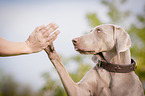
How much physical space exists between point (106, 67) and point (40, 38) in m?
0.67

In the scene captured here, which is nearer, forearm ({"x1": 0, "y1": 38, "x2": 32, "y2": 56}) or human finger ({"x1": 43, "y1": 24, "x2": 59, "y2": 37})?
forearm ({"x1": 0, "y1": 38, "x2": 32, "y2": 56})

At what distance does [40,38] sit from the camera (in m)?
1.59

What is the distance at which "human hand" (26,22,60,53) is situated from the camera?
1584 millimetres

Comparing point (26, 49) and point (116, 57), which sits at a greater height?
point (26, 49)

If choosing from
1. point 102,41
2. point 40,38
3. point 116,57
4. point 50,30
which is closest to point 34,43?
point 40,38

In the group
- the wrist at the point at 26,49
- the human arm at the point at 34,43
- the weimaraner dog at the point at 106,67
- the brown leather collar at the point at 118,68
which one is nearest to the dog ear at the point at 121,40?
the weimaraner dog at the point at 106,67

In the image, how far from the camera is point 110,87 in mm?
1646

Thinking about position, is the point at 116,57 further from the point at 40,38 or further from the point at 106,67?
the point at 40,38

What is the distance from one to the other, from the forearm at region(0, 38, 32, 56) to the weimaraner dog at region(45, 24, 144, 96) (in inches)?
8.6

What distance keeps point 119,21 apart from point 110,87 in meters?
9.15

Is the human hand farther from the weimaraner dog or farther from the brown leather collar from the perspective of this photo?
the brown leather collar

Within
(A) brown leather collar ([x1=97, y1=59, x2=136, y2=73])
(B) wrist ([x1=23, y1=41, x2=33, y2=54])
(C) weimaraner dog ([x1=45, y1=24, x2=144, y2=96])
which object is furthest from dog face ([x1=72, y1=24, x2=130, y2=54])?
(B) wrist ([x1=23, y1=41, x2=33, y2=54])

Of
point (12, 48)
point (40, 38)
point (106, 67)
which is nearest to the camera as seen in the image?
point (12, 48)

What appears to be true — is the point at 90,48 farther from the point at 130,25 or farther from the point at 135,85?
the point at 130,25
